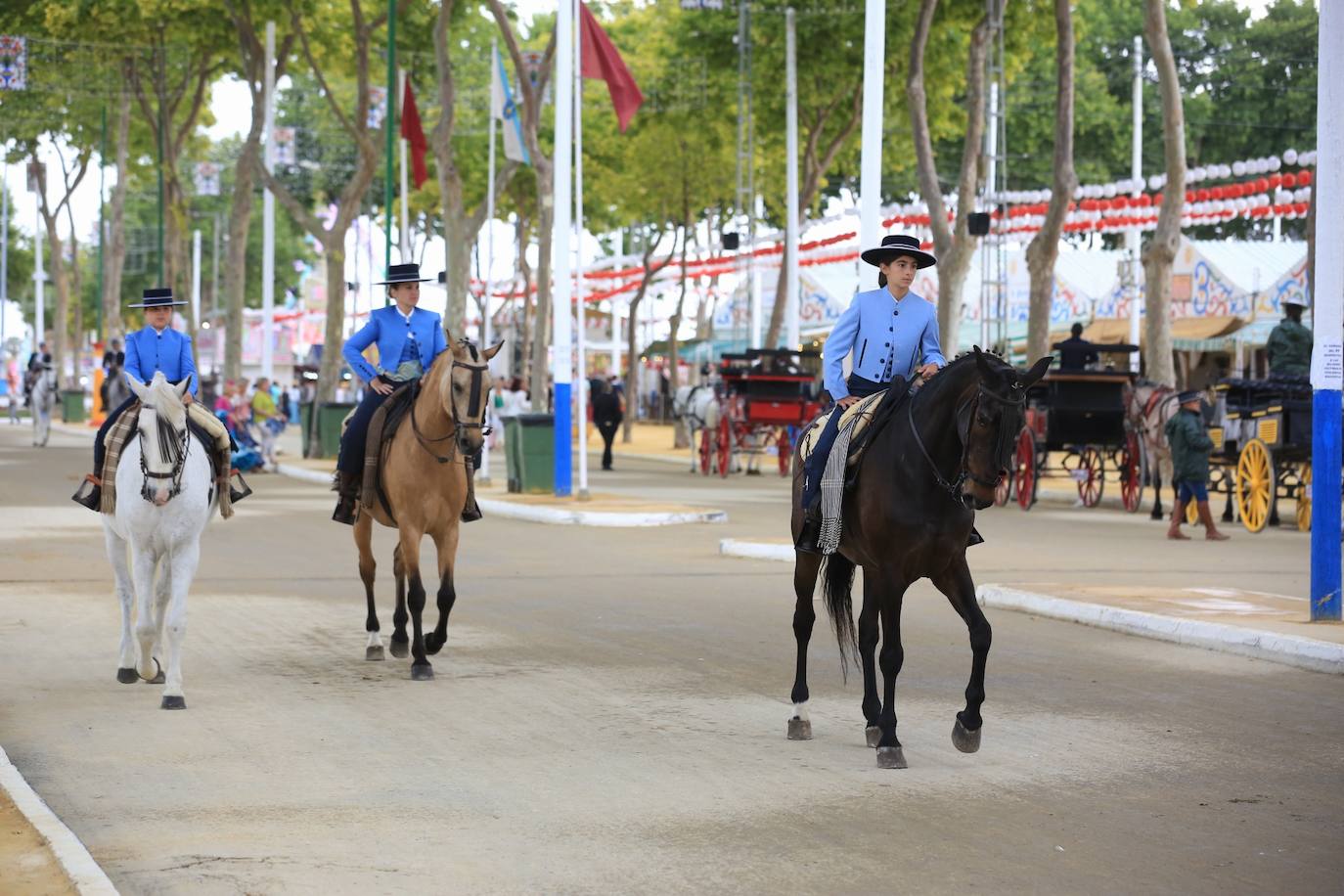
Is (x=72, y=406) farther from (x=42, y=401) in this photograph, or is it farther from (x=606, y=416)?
(x=606, y=416)

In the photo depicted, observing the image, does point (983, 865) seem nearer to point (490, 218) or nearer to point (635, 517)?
point (635, 517)

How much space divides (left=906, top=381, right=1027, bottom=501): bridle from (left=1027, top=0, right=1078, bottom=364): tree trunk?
2188 cm

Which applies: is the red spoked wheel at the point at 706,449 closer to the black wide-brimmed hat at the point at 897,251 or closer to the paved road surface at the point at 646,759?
the paved road surface at the point at 646,759

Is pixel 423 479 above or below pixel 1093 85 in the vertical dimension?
below

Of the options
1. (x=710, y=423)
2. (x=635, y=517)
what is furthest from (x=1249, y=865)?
(x=710, y=423)

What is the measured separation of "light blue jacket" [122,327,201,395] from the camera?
11.7 meters

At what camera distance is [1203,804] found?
7973mm

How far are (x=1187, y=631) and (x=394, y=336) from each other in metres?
5.81

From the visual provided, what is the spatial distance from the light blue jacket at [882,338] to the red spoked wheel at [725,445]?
26.6m

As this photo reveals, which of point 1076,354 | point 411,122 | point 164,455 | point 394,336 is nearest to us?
point 164,455

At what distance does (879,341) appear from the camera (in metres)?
9.74

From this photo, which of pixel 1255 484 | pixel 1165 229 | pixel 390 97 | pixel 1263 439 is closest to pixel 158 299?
pixel 1263 439

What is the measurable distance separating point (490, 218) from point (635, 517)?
14.0m

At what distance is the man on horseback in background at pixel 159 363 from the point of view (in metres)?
11.2
